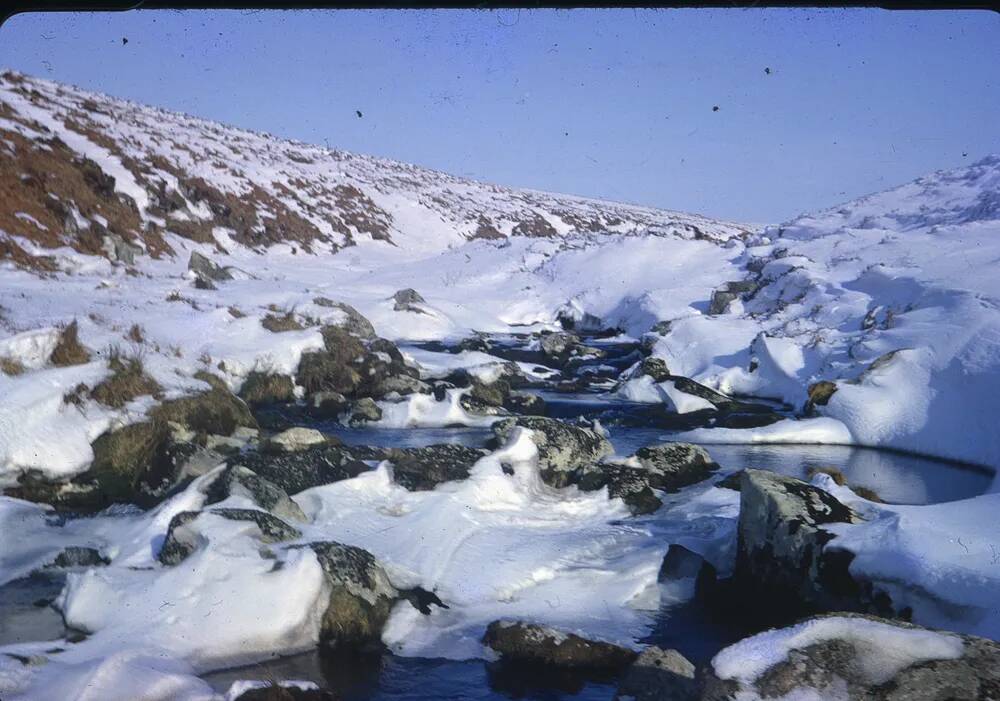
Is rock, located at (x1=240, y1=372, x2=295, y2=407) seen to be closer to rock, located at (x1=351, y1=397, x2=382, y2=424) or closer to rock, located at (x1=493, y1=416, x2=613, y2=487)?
rock, located at (x1=351, y1=397, x2=382, y2=424)

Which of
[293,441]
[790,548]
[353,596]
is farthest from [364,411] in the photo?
[790,548]

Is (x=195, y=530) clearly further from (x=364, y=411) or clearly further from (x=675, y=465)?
(x=675, y=465)

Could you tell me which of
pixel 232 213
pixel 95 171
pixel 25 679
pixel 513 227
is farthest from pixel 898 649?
pixel 513 227

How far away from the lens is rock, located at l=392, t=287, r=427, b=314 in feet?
73.7

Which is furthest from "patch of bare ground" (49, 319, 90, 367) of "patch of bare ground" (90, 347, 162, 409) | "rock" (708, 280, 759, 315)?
"rock" (708, 280, 759, 315)

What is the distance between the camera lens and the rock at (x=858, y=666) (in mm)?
3676

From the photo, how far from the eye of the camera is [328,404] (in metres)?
13.2

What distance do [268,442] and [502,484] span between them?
3.21 metres

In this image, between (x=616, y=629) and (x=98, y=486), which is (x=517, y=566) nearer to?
(x=616, y=629)

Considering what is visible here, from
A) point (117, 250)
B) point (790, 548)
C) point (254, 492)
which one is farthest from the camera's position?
point (117, 250)

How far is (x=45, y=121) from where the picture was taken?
94.5ft

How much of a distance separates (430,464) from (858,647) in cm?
640

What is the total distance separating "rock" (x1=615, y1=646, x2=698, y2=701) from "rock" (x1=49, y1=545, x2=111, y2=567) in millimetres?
4916

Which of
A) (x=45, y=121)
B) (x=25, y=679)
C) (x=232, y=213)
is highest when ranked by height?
(x=45, y=121)
